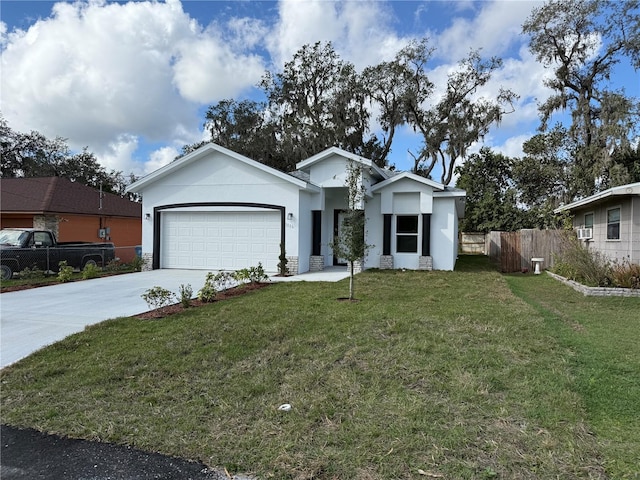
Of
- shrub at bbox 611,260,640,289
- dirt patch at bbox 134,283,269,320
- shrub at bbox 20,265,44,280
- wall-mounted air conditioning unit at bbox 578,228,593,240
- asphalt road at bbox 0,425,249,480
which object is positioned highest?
wall-mounted air conditioning unit at bbox 578,228,593,240

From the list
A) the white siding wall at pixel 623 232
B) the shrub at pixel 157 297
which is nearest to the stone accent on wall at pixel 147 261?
the shrub at pixel 157 297

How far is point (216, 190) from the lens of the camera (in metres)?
14.8

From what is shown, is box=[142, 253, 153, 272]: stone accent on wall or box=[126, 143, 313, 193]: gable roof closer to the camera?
box=[126, 143, 313, 193]: gable roof

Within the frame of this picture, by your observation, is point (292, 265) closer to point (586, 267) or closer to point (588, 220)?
point (586, 267)

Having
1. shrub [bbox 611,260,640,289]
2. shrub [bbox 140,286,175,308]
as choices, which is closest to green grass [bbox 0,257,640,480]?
shrub [bbox 140,286,175,308]

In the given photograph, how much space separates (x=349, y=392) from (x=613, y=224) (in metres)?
12.4

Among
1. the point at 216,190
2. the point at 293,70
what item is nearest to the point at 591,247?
the point at 216,190

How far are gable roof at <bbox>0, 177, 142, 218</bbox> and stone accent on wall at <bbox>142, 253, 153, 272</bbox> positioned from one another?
7467 millimetres

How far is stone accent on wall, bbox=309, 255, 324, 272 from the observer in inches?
584

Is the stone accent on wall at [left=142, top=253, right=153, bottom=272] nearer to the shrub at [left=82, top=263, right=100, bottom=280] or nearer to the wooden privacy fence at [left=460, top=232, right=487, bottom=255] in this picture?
the shrub at [left=82, top=263, right=100, bottom=280]

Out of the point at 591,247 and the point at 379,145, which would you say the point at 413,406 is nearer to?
the point at 591,247

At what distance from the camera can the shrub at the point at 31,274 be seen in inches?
491

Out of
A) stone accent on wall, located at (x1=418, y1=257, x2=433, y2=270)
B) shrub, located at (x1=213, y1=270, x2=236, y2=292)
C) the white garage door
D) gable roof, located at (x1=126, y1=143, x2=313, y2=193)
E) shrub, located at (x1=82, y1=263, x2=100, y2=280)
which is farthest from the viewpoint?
stone accent on wall, located at (x1=418, y1=257, x2=433, y2=270)

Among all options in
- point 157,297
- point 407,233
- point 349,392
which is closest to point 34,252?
point 157,297
